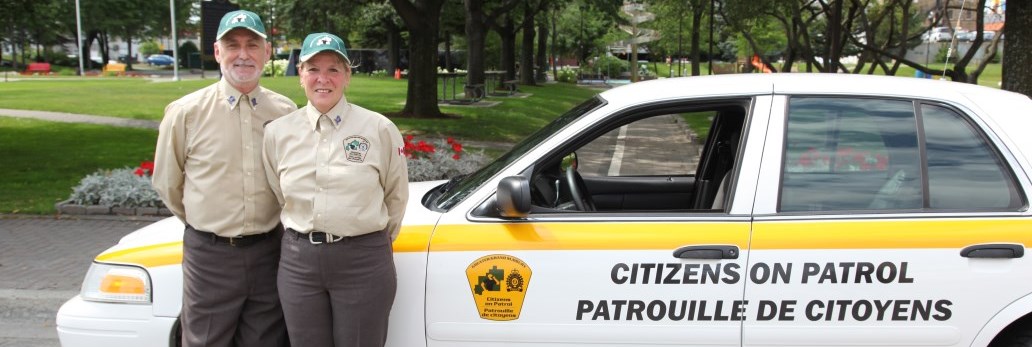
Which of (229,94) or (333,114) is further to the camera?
(229,94)

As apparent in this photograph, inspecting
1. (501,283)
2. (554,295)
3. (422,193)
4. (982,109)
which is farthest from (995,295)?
(422,193)

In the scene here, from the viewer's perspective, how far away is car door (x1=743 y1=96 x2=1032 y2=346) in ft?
10.6

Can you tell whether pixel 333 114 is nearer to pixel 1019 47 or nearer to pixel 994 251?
pixel 994 251

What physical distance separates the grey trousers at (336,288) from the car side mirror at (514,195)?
46 centimetres

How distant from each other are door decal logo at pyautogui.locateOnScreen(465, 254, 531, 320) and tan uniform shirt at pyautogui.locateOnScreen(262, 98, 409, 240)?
17.2 inches

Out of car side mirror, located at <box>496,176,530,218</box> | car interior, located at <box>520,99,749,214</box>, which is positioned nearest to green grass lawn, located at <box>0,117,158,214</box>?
car interior, located at <box>520,99,749,214</box>

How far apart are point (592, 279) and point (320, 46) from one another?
134cm

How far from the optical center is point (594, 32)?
6062 centimetres

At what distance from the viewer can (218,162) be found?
10.3ft

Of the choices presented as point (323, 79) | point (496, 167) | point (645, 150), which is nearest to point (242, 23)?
point (323, 79)

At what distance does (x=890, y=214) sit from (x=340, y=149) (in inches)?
83.3

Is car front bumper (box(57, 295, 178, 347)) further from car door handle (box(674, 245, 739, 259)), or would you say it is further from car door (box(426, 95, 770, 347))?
car door handle (box(674, 245, 739, 259))

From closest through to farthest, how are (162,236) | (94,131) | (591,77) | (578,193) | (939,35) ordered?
(162,236), (578,193), (94,131), (591,77), (939,35)

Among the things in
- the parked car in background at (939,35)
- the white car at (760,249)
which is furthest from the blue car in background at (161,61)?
the white car at (760,249)
